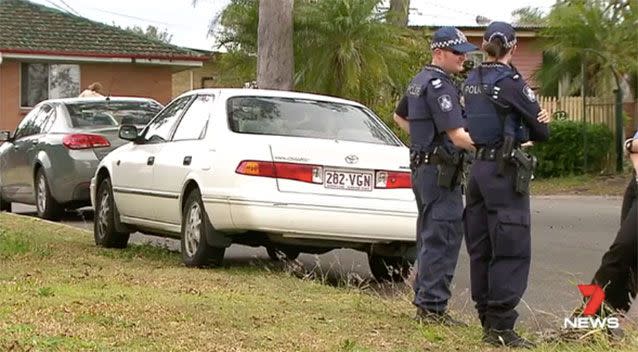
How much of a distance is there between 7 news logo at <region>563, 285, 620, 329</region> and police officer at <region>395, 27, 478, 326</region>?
0.89 m

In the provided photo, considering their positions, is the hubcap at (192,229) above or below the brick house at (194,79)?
below

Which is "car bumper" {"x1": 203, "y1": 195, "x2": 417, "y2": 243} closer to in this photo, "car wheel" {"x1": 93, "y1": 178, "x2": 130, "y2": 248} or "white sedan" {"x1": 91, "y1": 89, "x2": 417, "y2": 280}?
"white sedan" {"x1": 91, "y1": 89, "x2": 417, "y2": 280}

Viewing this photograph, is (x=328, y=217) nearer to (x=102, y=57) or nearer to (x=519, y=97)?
(x=519, y=97)

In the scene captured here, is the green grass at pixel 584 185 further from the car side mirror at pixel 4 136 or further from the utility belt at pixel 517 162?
the utility belt at pixel 517 162

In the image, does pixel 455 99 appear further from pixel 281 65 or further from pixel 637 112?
pixel 637 112

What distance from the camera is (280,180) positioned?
9.52 metres

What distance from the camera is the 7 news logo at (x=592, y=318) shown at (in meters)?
6.62

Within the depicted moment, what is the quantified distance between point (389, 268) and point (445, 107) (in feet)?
10.0

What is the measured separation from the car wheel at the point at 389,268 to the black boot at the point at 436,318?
2.53 m

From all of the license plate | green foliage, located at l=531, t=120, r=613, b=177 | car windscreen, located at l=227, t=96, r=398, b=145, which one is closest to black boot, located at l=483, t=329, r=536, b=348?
the license plate

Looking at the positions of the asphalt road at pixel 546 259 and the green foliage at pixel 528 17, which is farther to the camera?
the green foliage at pixel 528 17

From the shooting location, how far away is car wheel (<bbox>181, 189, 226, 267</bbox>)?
9.90m

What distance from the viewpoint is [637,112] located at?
30.8 metres

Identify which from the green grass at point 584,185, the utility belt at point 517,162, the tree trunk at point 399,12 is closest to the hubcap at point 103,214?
the utility belt at point 517,162
